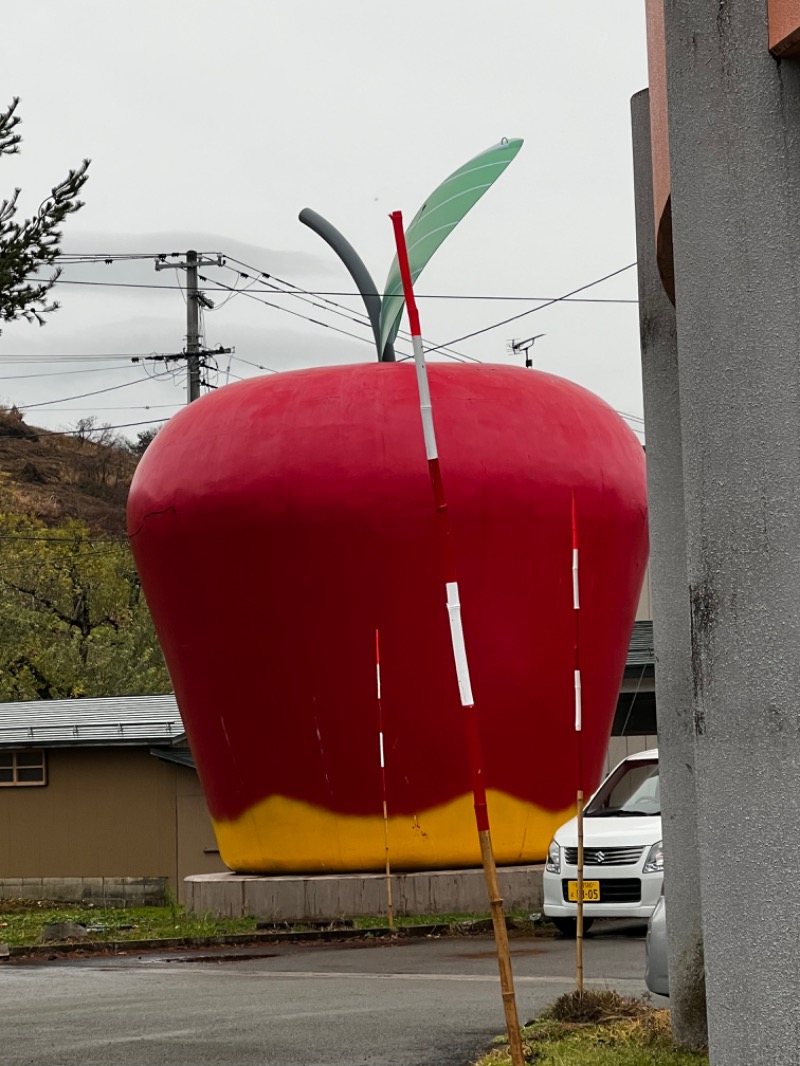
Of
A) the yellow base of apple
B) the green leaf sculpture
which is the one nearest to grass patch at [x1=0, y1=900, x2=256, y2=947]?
the yellow base of apple

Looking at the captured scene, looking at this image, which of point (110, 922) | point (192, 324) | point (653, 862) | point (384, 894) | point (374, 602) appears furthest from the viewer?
point (192, 324)

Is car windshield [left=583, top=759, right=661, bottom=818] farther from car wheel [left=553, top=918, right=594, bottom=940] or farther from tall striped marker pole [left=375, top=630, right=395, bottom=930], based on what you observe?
tall striped marker pole [left=375, top=630, right=395, bottom=930]

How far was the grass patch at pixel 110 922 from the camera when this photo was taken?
1702cm

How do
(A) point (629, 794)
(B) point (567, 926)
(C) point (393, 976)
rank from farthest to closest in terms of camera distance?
(A) point (629, 794) < (B) point (567, 926) < (C) point (393, 976)

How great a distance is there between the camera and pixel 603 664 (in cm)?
1814

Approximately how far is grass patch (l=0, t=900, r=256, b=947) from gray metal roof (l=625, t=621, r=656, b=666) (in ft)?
23.7

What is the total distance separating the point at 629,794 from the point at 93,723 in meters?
12.1

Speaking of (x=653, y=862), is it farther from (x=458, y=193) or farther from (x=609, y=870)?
(x=458, y=193)

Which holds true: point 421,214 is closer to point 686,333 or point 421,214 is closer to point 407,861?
point 686,333

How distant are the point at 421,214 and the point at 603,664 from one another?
11832mm

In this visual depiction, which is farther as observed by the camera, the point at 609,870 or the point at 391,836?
the point at 391,836

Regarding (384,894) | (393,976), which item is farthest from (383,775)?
(393,976)

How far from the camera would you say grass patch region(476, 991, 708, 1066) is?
22.7ft

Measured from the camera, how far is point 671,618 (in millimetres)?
7465
